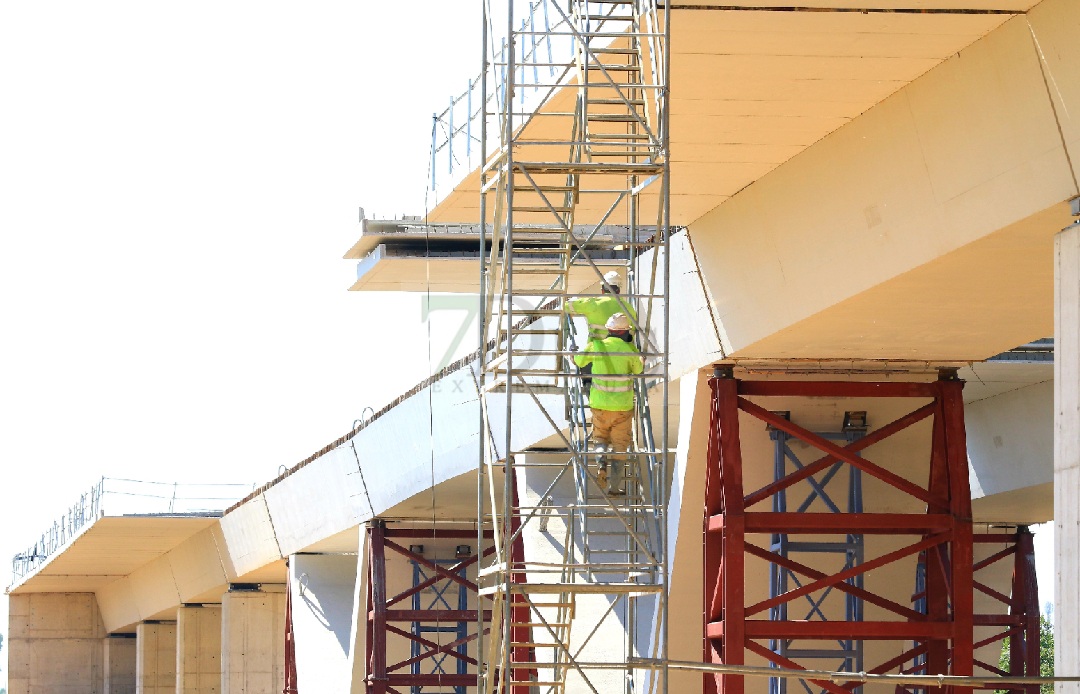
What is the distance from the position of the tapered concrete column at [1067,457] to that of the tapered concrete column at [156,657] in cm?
5291

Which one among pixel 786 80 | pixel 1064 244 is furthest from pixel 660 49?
pixel 1064 244

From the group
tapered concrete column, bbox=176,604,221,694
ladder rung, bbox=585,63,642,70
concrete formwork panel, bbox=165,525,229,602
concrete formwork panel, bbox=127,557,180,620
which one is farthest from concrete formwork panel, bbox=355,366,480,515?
tapered concrete column, bbox=176,604,221,694

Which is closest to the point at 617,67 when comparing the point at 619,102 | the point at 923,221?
the point at 619,102

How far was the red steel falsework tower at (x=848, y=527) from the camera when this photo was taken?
19984 mm

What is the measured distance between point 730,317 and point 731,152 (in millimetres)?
2795

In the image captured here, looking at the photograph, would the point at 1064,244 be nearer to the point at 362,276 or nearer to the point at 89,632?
the point at 362,276

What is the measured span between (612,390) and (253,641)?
3140 cm

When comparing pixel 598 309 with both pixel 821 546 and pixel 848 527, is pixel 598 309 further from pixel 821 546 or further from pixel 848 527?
pixel 821 546

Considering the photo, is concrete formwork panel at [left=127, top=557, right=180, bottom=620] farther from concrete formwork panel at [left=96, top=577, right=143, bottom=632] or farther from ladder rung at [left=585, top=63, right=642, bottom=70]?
ladder rung at [left=585, top=63, right=642, bottom=70]

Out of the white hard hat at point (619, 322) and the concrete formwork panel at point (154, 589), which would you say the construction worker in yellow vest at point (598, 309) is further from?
the concrete formwork panel at point (154, 589)

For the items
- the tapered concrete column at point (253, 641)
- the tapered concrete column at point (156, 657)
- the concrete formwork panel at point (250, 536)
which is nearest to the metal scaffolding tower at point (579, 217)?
the concrete formwork panel at point (250, 536)

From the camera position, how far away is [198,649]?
55.1 m

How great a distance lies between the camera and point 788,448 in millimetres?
22391

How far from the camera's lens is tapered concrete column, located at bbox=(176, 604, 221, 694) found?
54.6 meters
